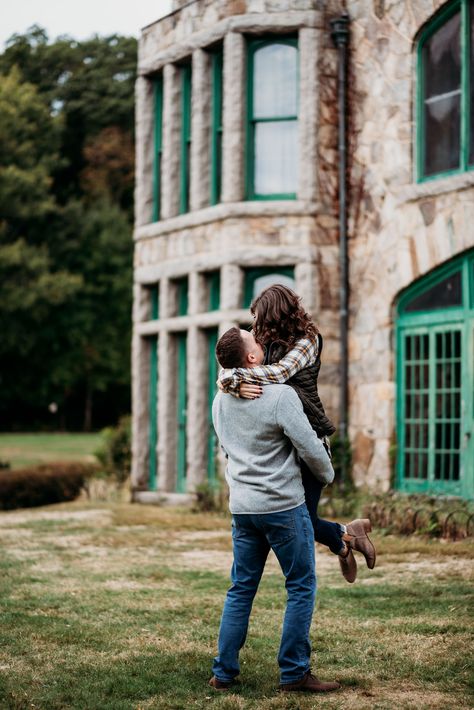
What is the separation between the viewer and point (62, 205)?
4297cm

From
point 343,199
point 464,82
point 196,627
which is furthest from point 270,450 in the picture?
point 343,199

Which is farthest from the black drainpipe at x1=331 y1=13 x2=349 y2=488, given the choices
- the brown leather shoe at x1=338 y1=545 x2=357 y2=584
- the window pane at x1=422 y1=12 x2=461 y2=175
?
the brown leather shoe at x1=338 y1=545 x2=357 y2=584

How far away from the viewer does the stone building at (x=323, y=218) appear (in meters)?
13.4

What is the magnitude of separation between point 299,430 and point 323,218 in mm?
9348

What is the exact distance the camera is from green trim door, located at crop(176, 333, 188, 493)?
16328mm

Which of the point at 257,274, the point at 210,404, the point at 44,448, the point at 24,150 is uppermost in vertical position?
the point at 24,150

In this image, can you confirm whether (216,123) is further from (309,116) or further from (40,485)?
(40,485)

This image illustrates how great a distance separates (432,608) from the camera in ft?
25.0

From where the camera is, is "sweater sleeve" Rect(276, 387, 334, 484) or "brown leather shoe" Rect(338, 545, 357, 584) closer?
"sweater sleeve" Rect(276, 387, 334, 484)

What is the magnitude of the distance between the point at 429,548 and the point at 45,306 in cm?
3019

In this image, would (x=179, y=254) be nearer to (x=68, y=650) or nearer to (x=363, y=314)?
(x=363, y=314)

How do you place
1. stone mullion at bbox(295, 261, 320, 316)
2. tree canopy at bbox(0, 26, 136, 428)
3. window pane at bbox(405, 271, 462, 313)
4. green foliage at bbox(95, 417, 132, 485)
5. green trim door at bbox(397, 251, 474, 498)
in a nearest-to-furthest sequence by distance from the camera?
green trim door at bbox(397, 251, 474, 498), window pane at bbox(405, 271, 462, 313), stone mullion at bbox(295, 261, 320, 316), green foliage at bbox(95, 417, 132, 485), tree canopy at bbox(0, 26, 136, 428)

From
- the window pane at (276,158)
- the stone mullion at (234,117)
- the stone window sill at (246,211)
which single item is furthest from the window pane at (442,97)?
the stone mullion at (234,117)

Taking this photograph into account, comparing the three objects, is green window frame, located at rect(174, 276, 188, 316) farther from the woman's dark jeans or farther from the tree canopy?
the tree canopy
